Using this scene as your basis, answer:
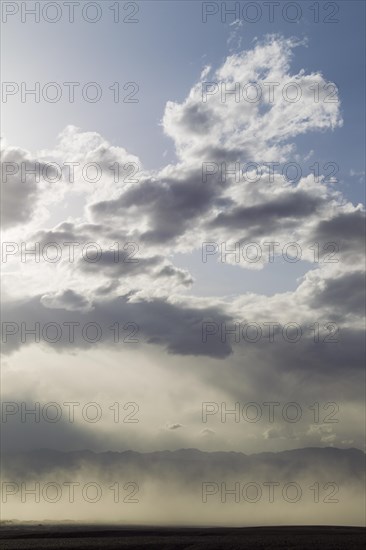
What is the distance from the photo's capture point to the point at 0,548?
100 meters

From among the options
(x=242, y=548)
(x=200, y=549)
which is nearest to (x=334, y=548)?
(x=242, y=548)

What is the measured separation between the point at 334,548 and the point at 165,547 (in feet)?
91.8

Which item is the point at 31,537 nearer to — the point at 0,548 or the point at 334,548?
the point at 0,548

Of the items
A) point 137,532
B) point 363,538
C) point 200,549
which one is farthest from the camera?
point 137,532

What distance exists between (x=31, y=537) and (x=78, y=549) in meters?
38.0

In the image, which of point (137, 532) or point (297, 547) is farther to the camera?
point (137, 532)

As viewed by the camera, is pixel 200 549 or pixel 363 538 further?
pixel 363 538

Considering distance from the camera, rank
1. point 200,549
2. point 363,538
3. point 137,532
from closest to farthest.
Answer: point 200,549, point 363,538, point 137,532

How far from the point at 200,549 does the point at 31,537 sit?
5153cm

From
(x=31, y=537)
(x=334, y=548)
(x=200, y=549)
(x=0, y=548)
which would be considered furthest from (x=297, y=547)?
(x=31, y=537)

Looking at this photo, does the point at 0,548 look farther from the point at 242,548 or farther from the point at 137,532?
the point at 137,532

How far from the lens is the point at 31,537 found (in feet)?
427

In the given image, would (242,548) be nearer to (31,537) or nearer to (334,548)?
(334,548)

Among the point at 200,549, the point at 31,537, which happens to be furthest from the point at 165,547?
the point at 31,537
